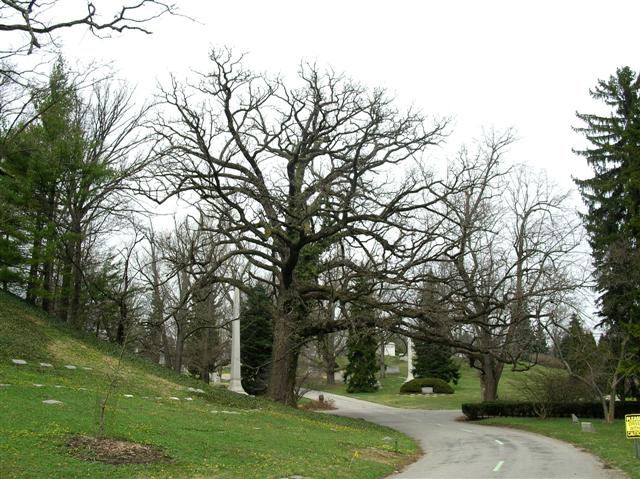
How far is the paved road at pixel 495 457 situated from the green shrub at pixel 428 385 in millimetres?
27548

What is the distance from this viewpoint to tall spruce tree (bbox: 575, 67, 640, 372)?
27.1 meters

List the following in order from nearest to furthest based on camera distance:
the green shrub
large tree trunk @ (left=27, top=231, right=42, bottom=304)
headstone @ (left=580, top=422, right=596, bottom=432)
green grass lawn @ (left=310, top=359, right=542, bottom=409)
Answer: headstone @ (left=580, top=422, right=596, bottom=432)
large tree trunk @ (left=27, top=231, right=42, bottom=304)
green grass lawn @ (left=310, top=359, right=542, bottom=409)
the green shrub

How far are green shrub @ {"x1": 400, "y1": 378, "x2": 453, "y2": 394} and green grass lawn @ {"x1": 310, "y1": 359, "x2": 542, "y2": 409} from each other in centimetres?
96

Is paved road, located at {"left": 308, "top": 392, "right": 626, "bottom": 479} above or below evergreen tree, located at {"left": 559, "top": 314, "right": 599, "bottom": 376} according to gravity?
below

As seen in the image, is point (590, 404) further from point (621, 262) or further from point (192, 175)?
point (192, 175)

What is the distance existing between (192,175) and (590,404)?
75.7ft

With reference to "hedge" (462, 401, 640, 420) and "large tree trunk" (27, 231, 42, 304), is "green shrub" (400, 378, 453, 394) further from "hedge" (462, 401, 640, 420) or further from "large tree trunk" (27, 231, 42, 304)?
"large tree trunk" (27, 231, 42, 304)

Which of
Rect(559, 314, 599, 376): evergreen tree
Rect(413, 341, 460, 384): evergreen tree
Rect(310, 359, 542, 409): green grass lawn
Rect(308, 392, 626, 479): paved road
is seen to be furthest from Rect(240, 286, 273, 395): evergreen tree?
Rect(413, 341, 460, 384): evergreen tree

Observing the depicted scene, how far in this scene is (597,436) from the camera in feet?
75.5

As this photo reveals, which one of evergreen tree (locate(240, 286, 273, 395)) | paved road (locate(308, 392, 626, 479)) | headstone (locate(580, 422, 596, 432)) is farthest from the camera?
evergreen tree (locate(240, 286, 273, 395))

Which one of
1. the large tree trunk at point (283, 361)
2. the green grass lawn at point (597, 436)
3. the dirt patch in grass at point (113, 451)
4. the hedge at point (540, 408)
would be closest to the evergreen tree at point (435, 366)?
the hedge at point (540, 408)

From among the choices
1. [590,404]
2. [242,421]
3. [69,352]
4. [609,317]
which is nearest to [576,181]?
[609,317]

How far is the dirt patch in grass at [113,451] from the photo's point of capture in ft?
33.6

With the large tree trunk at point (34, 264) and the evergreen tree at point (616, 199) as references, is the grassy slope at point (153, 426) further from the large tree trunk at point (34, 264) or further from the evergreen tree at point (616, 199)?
the evergreen tree at point (616, 199)
